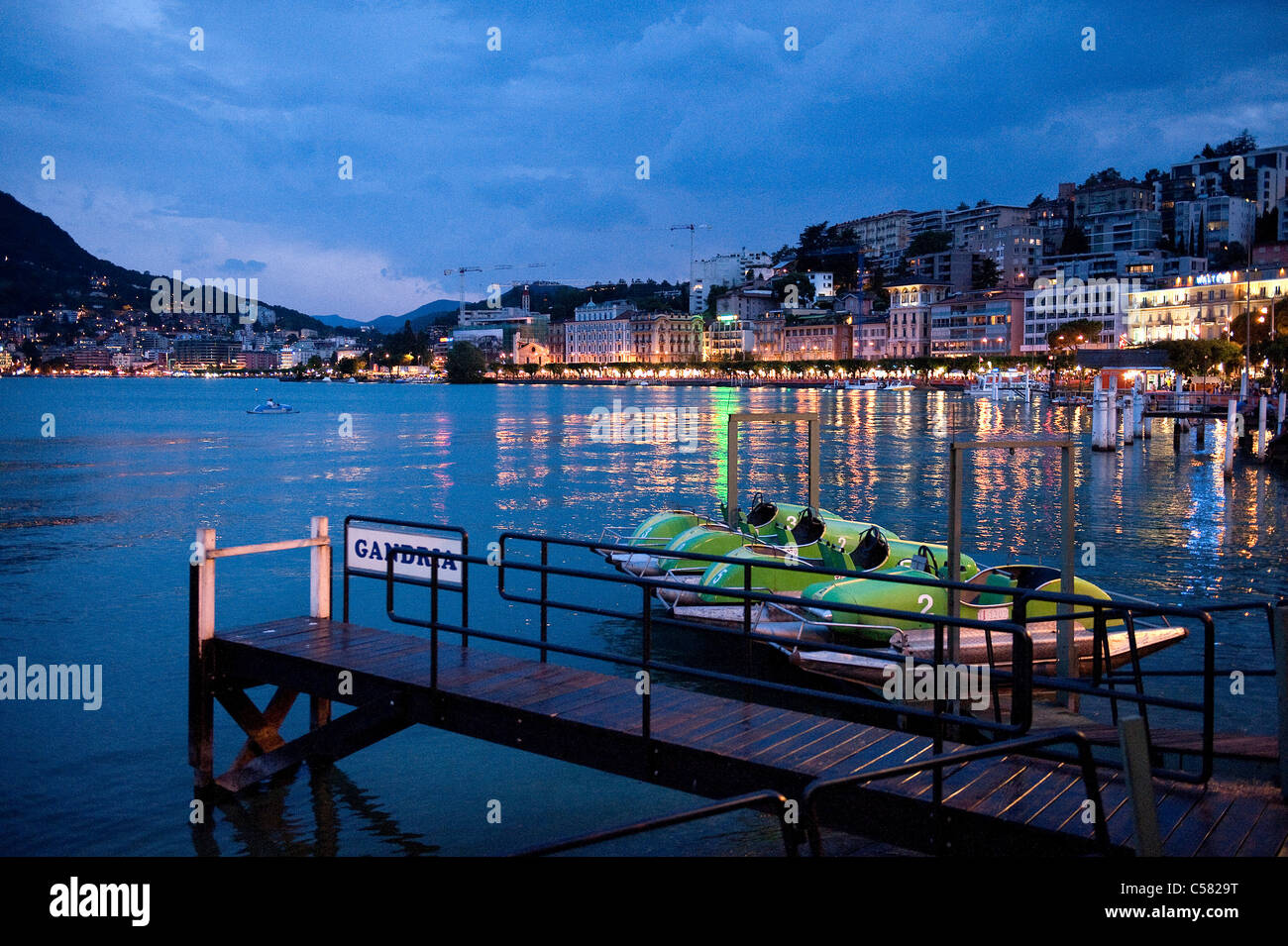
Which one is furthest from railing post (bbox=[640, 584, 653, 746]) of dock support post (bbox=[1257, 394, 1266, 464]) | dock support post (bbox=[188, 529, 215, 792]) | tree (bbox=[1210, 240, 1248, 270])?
tree (bbox=[1210, 240, 1248, 270])

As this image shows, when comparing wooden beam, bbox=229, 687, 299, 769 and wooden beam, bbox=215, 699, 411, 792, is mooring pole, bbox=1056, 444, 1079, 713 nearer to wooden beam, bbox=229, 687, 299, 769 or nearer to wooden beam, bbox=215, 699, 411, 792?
wooden beam, bbox=215, 699, 411, 792

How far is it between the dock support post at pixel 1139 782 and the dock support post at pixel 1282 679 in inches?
89.5

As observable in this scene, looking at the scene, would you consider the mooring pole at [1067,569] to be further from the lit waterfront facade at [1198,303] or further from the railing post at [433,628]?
the lit waterfront facade at [1198,303]

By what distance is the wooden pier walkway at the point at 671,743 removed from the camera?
6.00m

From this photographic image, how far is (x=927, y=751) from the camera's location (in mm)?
7125

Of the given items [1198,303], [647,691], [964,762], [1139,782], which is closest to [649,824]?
[964,762]

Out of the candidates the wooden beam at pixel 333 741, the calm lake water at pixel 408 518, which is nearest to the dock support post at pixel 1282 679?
the calm lake water at pixel 408 518

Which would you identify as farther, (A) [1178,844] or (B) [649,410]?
(B) [649,410]

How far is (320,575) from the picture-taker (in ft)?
35.2

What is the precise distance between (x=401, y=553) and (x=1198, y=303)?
144 m
